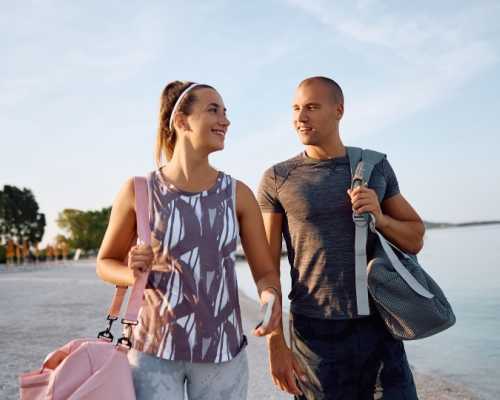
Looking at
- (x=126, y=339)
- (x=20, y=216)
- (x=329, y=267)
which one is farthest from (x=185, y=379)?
(x=20, y=216)

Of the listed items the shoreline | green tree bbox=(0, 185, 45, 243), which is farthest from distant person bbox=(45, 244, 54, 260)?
the shoreline

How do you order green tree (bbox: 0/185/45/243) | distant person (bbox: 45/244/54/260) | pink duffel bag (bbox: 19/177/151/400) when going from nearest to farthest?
pink duffel bag (bbox: 19/177/151/400) → distant person (bbox: 45/244/54/260) → green tree (bbox: 0/185/45/243)

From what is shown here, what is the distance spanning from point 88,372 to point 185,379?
48cm

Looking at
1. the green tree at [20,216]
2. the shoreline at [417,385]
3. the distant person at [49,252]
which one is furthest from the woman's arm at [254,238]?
the green tree at [20,216]

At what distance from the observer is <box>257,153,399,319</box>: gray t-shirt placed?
10.2 ft

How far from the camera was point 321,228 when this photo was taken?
10.4 feet

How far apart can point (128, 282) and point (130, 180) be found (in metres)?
0.51

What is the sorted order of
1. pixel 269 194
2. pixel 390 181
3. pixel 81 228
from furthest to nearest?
pixel 81 228 → pixel 269 194 → pixel 390 181

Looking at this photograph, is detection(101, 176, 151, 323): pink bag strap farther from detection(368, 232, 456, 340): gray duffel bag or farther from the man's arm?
detection(368, 232, 456, 340): gray duffel bag

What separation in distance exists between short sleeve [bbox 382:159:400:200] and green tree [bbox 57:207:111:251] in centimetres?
10124

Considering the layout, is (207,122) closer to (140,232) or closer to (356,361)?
(140,232)

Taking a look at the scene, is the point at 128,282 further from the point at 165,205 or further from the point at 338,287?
the point at 338,287

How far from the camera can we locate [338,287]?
3.10 meters

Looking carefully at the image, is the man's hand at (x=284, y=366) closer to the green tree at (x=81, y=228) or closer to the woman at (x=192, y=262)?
the woman at (x=192, y=262)
